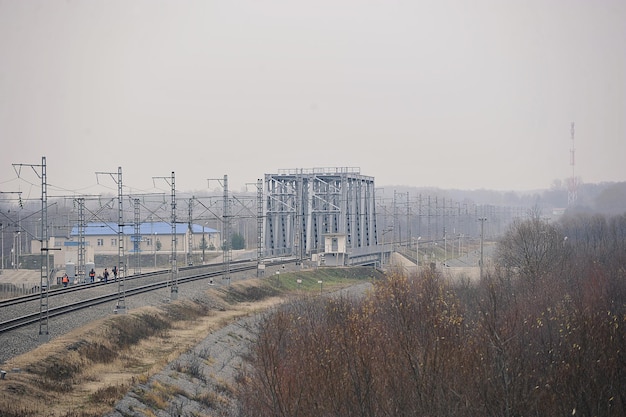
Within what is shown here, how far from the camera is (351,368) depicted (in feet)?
56.2

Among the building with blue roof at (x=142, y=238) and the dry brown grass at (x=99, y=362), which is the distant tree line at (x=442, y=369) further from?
the building with blue roof at (x=142, y=238)

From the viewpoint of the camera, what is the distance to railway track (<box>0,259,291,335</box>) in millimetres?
28248

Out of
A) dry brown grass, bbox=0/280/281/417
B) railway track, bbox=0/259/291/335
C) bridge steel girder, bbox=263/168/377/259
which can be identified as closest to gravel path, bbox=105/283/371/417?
dry brown grass, bbox=0/280/281/417

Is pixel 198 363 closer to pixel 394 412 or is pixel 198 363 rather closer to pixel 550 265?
pixel 394 412

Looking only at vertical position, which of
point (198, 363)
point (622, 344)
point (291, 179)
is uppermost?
point (291, 179)

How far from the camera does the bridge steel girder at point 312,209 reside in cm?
7175

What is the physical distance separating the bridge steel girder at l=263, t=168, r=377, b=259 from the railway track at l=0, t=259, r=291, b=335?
1688cm

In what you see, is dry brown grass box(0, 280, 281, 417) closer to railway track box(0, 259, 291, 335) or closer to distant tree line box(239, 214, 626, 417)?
railway track box(0, 259, 291, 335)

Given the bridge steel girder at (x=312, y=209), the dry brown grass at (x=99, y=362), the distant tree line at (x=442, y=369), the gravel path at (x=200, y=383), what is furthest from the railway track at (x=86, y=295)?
the bridge steel girder at (x=312, y=209)

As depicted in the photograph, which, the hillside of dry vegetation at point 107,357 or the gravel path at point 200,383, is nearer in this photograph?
the hillside of dry vegetation at point 107,357

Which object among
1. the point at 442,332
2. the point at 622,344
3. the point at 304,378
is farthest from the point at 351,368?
the point at 622,344

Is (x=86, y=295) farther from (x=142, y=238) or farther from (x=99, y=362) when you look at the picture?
(x=142, y=238)

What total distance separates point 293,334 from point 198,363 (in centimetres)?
370

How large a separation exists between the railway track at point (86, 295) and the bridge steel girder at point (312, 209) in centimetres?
1688
